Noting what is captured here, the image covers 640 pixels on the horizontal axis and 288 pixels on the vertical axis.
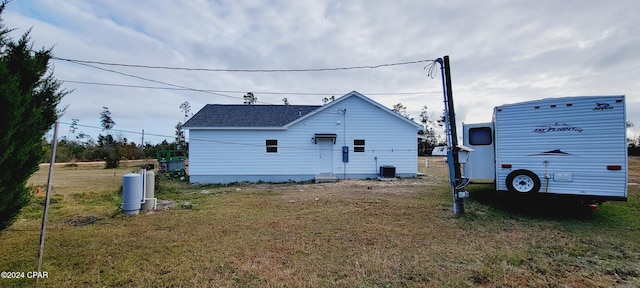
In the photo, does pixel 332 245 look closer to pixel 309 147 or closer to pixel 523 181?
pixel 523 181

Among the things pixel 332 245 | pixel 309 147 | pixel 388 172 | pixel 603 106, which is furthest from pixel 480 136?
pixel 309 147

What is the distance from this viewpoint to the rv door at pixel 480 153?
813 centimetres

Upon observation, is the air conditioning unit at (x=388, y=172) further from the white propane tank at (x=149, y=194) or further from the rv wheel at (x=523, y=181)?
the white propane tank at (x=149, y=194)

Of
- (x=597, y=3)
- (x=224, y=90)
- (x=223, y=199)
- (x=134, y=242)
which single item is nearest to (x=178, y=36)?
(x=224, y=90)

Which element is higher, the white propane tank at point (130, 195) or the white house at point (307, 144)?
the white house at point (307, 144)

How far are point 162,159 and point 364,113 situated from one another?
13.5 m

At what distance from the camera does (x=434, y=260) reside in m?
4.12

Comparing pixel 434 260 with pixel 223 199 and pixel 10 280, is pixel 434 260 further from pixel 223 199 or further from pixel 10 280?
pixel 223 199

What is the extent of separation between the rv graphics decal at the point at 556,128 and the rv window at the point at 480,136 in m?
1.28

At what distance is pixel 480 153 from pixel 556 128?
6.30ft

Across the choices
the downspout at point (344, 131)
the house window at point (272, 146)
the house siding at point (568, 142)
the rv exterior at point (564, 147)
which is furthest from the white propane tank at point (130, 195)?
the downspout at point (344, 131)

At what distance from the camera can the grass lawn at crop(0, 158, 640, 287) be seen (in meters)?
3.53

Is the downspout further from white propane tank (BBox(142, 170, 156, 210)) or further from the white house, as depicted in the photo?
white propane tank (BBox(142, 170, 156, 210))

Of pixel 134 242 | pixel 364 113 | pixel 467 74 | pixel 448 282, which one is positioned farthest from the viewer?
pixel 364 113
